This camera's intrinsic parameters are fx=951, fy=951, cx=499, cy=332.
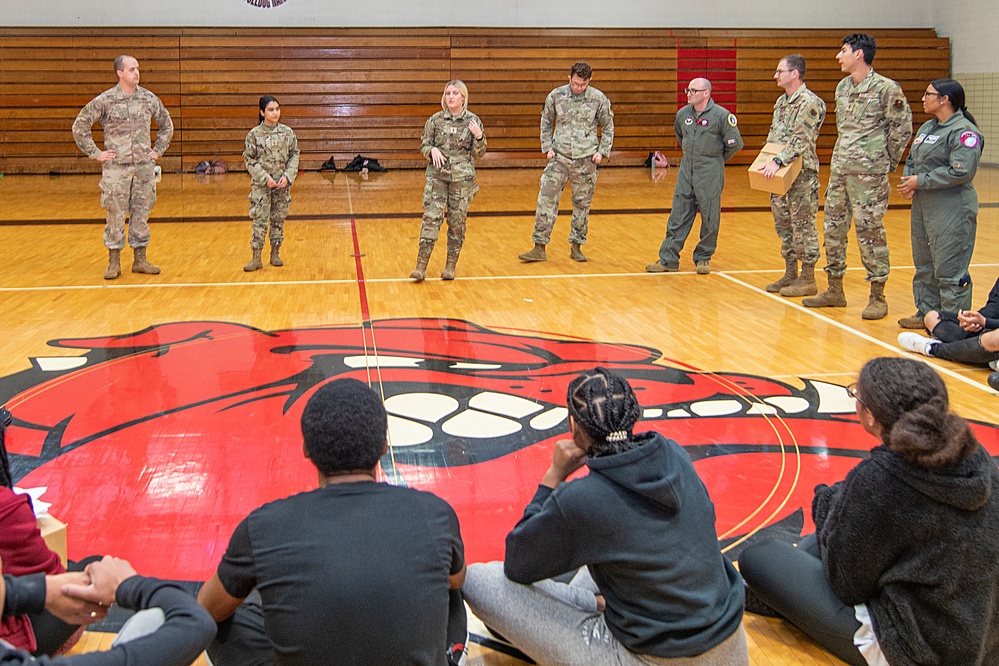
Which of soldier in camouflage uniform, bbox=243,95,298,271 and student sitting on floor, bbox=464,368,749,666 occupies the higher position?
soldier in camouflage uniform, bbox=243,95,298,271

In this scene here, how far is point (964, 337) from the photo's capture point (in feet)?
17.8

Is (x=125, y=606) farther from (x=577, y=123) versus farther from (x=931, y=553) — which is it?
(x=577, y=123)

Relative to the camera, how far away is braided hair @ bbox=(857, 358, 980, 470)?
7.18 ft

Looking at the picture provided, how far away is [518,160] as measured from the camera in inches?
702

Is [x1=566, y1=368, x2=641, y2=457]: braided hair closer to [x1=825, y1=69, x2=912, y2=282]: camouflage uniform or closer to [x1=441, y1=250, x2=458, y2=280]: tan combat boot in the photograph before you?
[x1=825, y1=69, x2=912, y2=282]: camouflage uniform

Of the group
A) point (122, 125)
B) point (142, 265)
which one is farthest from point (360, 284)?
point (122, 125)

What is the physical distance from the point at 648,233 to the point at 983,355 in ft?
16.9

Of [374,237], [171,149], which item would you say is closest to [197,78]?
[171,149]

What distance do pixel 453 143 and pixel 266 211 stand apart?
180 centimetres

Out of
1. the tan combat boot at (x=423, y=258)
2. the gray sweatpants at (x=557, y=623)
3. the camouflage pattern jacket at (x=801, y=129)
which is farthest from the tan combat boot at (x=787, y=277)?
the gray sweatpants at (x=557, y=623)

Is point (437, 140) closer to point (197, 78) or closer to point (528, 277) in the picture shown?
point (528, 277)

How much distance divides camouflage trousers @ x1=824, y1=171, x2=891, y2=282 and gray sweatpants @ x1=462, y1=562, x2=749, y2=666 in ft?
14.9

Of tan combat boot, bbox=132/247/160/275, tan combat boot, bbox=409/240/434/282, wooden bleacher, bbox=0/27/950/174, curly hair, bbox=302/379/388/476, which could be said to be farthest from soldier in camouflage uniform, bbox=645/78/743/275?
wooden bleacher, bbox=0/27/950/174

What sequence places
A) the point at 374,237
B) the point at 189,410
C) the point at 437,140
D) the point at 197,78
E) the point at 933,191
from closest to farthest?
the point at 189,410 → the point at 933,191 → the point at 437,140 → the point at 374,237 → the point at 197,78
